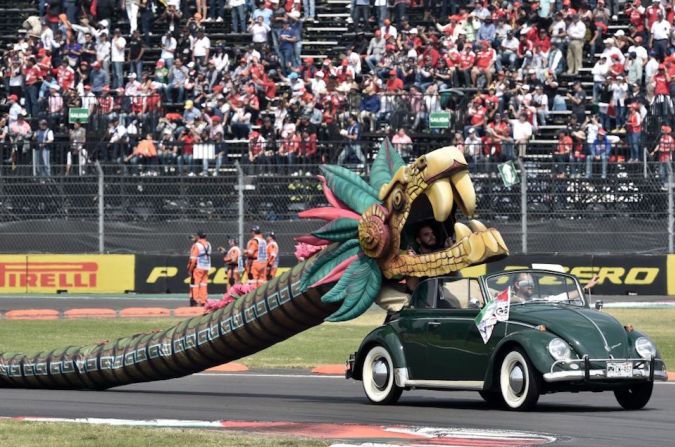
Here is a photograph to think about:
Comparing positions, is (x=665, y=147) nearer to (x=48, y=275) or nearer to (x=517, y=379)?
(x=48, y=275)

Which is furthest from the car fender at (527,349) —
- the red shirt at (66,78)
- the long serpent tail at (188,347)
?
the red shirt at (66,78)

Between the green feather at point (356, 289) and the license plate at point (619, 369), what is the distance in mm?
2550

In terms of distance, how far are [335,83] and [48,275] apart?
8337 mm

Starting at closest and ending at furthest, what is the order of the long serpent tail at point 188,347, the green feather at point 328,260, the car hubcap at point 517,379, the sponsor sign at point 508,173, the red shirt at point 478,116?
the car hubcap at point 517,379
the green feather at point 328,260
the long serpent tail at point 188,347
the sponsor sign at point 508,173
the red shirt at point 478,116

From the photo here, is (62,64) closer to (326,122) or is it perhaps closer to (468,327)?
(326,122)

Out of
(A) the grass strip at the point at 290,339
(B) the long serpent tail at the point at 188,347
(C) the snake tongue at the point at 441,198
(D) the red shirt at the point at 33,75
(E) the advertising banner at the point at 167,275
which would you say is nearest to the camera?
(C) the snake tongue at the point at 441,198

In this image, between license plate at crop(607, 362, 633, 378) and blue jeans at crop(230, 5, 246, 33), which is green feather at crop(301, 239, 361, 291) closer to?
license plate at crop(607, 362, 633, 378)

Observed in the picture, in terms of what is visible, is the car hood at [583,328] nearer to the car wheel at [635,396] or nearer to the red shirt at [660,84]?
the car wheel at [635,396]

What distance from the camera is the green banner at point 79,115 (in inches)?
1377

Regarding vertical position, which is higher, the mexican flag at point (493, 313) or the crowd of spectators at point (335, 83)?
the crowd of spectators at point (335, 83)

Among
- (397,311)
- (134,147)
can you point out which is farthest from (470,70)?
(397,311)

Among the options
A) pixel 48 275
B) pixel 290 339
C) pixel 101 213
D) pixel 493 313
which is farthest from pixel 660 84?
pixel 493 313

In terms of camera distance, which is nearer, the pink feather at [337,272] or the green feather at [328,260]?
the pink feather at [337,272]

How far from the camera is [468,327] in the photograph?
13.7 meters
